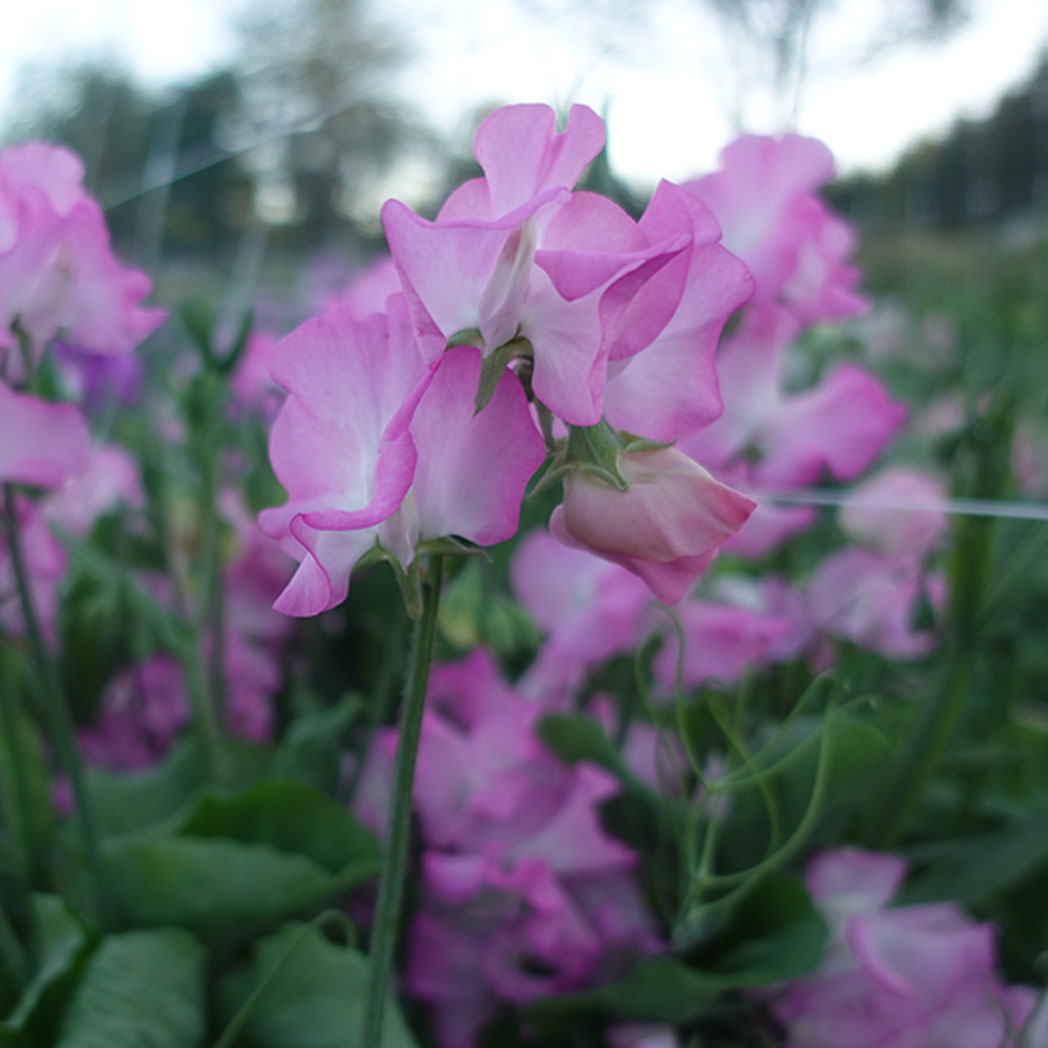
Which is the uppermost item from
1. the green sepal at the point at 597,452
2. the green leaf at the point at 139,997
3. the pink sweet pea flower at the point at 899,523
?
the green sepal at the point at 597,452

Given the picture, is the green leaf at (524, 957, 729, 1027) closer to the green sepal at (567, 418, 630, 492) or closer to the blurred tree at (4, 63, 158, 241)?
the green sepal at (567, 418, 630, 492)

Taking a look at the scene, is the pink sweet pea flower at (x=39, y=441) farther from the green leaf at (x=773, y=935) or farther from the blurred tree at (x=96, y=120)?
the blurred tree at (x=96, y=120)

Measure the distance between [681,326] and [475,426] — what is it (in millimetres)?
55

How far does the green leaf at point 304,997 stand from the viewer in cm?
38

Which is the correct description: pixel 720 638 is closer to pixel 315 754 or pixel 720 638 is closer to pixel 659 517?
pixel 315 754

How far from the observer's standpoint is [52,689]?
33 cm

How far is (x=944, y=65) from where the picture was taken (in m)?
1.15

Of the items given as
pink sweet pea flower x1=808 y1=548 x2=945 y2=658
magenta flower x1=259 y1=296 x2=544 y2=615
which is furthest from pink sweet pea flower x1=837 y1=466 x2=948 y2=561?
magenta flower x1=259 y1=296 x2=544 y2=615

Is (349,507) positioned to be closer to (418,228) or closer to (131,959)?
(418,228)

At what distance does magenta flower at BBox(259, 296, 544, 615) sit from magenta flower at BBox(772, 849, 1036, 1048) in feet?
1.04

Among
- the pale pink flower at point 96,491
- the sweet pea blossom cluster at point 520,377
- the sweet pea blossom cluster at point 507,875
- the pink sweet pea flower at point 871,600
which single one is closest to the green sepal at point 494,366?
the sweet pea blossom cluster at point 520,377

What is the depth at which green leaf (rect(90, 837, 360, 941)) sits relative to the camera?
42 cm

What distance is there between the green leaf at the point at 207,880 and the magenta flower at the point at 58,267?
0.21m

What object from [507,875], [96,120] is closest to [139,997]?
[507,875]
